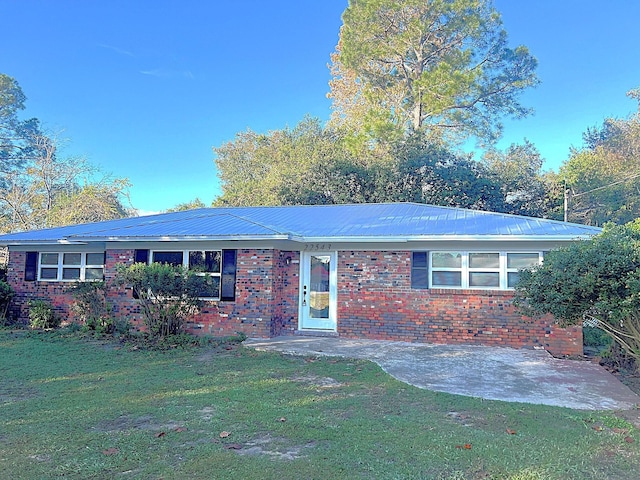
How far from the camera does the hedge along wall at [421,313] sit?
9.68 m

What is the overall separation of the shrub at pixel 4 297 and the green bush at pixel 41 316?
93 cm

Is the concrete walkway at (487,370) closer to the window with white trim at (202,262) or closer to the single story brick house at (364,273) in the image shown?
the single story brick house at (364,273)

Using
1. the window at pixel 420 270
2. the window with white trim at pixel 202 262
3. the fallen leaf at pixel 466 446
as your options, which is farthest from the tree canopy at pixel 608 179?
the fallen leaf at pixel 466 446

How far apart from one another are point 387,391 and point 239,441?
2.50 m

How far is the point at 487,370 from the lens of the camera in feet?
24.3

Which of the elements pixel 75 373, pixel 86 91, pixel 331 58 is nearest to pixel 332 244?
pixel 75 373

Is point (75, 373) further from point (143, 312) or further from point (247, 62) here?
point (247, 62)

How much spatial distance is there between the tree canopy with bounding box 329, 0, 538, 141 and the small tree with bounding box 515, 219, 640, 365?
17.3 meters

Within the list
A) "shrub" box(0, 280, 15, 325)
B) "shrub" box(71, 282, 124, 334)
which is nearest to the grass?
"shrub" box(71, 282, 124, 334)

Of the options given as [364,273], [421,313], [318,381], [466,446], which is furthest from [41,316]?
[466,446]

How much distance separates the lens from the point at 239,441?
4105mm

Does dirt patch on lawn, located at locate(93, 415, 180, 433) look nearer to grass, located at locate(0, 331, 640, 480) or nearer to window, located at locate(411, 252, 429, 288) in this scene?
grass, located at locate(0, 331, 640, 480)

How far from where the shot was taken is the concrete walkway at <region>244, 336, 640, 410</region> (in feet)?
19.4

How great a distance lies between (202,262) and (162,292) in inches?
56.4
